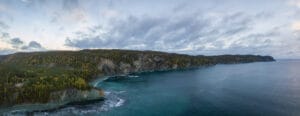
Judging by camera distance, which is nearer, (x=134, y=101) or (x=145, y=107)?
(x=145, y=107)

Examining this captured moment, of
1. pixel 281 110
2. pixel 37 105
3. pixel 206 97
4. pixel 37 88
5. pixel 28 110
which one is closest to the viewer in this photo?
pixel 281 110

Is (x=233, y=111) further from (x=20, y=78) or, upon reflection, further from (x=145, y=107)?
(x=20, y=78)

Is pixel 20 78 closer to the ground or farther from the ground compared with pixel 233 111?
farther from the ground

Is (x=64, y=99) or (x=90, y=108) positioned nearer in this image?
(x=90, y=108)

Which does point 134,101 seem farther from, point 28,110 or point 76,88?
point 28,110

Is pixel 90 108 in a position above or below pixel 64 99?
below

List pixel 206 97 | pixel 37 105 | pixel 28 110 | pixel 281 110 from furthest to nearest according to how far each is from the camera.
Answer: pixel 206 97 < pixel 37 105 < pixel 28 110 < pixel 281 110

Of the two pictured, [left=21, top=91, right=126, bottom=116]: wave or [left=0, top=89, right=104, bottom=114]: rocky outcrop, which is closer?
[left=21, top=91, right=126, bottom=116]: wave

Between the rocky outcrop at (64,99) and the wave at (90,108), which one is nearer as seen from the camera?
the wave at (90,108)

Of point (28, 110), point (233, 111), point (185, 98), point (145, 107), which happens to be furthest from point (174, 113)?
point (28, 110)
